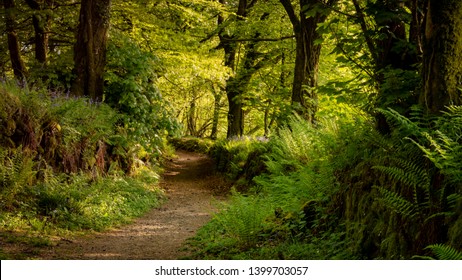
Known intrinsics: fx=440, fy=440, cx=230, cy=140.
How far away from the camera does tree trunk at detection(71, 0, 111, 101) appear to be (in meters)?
11.8

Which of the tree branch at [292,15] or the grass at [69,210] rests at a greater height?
the tree branch at [292,15]

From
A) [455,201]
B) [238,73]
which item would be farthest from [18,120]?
[238,73]

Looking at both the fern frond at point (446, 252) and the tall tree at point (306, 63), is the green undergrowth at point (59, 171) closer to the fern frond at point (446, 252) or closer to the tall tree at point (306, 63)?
the tall tree at point (306, 63)

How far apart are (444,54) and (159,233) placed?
5.74 meters

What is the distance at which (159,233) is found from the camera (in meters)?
8.03

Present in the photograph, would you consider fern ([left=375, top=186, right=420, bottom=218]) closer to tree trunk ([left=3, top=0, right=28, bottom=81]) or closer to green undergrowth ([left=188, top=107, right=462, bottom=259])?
green undergrowth ([left=188, top=107, right=462, bottom=259])

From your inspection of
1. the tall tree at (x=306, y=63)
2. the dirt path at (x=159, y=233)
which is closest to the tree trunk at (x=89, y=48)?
the dirt path at (x=159, y=233)

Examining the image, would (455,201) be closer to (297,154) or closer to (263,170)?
(297,154)

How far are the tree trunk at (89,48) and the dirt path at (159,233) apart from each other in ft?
12.3

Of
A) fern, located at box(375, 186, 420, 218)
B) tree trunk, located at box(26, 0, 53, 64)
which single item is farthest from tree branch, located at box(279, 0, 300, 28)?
fern, located at box(375, 186, 420, 218)

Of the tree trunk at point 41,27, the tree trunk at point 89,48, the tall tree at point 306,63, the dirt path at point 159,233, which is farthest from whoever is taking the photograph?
the tree trunk at point 41,27

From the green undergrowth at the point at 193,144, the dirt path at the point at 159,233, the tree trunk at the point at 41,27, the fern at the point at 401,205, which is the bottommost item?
the green undergrowth at the point at 193,144

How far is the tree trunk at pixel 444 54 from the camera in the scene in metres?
3.97

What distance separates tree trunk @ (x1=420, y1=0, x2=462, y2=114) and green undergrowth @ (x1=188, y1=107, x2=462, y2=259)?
0.16 meters
